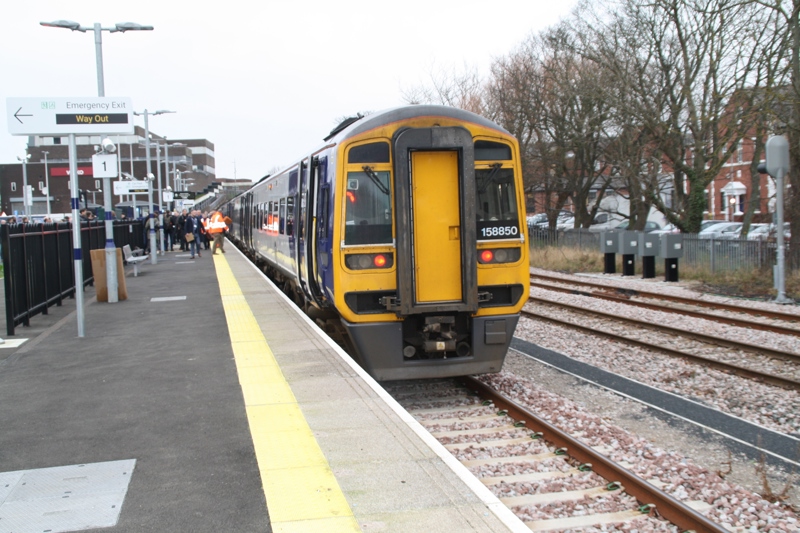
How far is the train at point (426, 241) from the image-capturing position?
8.47 m

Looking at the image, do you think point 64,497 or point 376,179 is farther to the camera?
point 376,179

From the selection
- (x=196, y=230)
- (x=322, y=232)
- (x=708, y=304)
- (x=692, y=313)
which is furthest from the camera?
(x=196, y=230)

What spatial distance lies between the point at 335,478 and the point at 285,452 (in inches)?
25.4

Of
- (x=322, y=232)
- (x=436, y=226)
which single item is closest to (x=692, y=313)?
(x=436, y=226)

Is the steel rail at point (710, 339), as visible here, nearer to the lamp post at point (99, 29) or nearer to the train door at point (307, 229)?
the train door at point (307, 229)

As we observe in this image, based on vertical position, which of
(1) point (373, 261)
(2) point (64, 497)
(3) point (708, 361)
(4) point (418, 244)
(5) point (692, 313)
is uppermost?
(4) point (418, 244)

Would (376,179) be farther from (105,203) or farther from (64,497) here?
(105,203)

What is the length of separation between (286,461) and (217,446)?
671 millimetres

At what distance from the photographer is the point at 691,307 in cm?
1631

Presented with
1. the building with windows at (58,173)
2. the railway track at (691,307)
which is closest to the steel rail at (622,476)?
the railway track at (691,307)

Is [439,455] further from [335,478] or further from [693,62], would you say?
[693,62]

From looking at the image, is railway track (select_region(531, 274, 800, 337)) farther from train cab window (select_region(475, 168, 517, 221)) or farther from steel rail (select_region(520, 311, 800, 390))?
train cab window (select_region(475, 168, 517, 221))

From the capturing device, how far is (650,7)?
90.7ft

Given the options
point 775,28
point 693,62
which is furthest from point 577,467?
point 693,62
